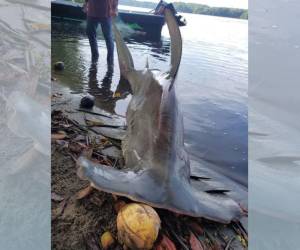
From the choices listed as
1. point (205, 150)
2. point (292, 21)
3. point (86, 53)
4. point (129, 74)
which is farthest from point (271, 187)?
point (86, 53)

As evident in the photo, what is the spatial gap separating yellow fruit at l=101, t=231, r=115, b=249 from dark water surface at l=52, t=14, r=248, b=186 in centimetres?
48

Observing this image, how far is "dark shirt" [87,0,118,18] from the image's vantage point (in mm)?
1064

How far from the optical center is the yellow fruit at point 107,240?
0.65m

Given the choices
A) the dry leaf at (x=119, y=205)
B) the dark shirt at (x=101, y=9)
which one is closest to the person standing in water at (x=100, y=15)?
the dark shirt at (x=101, y=9)

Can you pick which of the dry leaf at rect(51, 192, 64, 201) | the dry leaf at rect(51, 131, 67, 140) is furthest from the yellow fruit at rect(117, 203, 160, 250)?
the dry leaf at rect(51, 131, 67, 140)

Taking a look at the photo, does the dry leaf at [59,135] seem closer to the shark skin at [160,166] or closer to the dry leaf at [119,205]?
the shark skin at [160,166]

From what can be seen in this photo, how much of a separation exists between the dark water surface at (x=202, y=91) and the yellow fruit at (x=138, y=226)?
1.46 feet

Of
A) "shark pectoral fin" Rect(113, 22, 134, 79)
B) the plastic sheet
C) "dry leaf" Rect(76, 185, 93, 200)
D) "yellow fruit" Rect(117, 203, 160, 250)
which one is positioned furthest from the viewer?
"shark pectoral fin" Rect(113, 22, 134, 79)

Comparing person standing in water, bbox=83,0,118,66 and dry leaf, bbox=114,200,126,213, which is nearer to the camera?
dry leaf, bbox=114,200,126,213

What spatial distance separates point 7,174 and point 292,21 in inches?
20.0

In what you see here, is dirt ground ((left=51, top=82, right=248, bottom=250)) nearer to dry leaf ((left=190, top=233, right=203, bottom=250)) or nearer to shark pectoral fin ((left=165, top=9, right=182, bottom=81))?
dry leaf ((left=190, top=233, right=203, bottom=250))

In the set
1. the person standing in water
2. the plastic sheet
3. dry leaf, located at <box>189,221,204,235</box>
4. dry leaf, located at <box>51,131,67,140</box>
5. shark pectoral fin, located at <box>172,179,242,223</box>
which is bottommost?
dry leaf, located at <box>189,221,204,235</box>

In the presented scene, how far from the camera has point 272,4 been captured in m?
0.61

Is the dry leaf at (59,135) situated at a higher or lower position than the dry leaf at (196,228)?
higher
